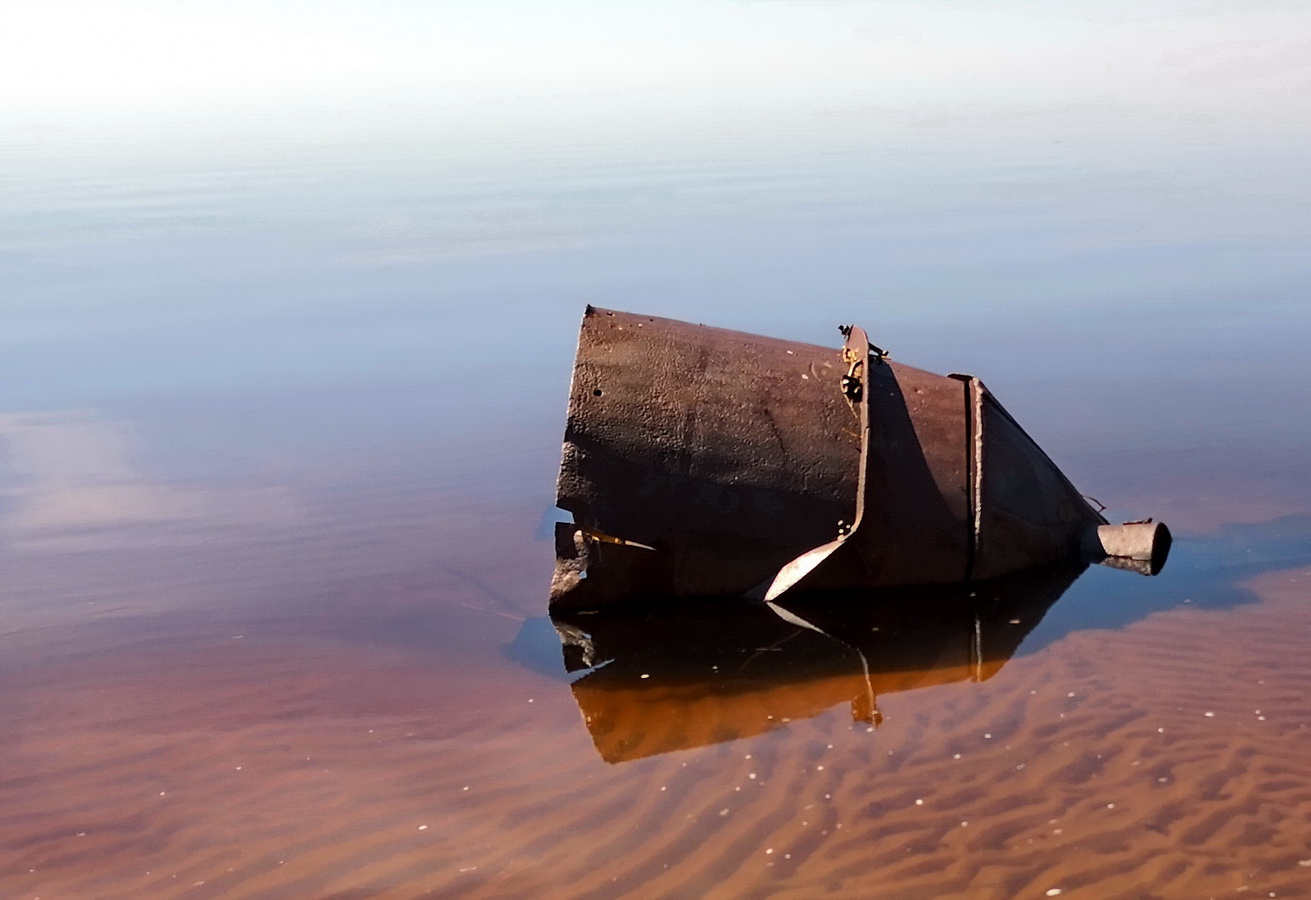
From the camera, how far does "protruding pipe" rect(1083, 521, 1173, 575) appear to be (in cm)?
573

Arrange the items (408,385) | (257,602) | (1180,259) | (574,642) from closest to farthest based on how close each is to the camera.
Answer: (574,642) < (257,602) < (408,385) < (1180,259)

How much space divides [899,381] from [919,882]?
244 centimetres

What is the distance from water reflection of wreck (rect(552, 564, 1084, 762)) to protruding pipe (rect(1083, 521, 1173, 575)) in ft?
0.52

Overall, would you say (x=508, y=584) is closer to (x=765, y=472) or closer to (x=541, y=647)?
(x=541, y=647)

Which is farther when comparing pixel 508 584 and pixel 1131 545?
pixel 508 584

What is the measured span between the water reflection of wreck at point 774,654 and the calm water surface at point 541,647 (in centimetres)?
2

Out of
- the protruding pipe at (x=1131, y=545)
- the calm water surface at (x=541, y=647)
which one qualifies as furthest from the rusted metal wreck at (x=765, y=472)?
the protruding pipe at (x=1131, y=545)

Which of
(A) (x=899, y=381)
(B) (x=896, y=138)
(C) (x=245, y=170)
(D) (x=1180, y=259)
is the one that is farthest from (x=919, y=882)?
(B) (x=896, y=138)

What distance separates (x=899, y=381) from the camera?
550 cm

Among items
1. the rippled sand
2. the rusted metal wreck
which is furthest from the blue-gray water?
the rusted metal wreck

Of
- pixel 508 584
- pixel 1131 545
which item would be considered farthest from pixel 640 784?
pixel 1131 545

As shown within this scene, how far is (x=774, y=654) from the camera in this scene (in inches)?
202

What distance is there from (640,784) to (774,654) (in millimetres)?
1090

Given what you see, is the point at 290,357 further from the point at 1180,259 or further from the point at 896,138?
the point at 896,138
